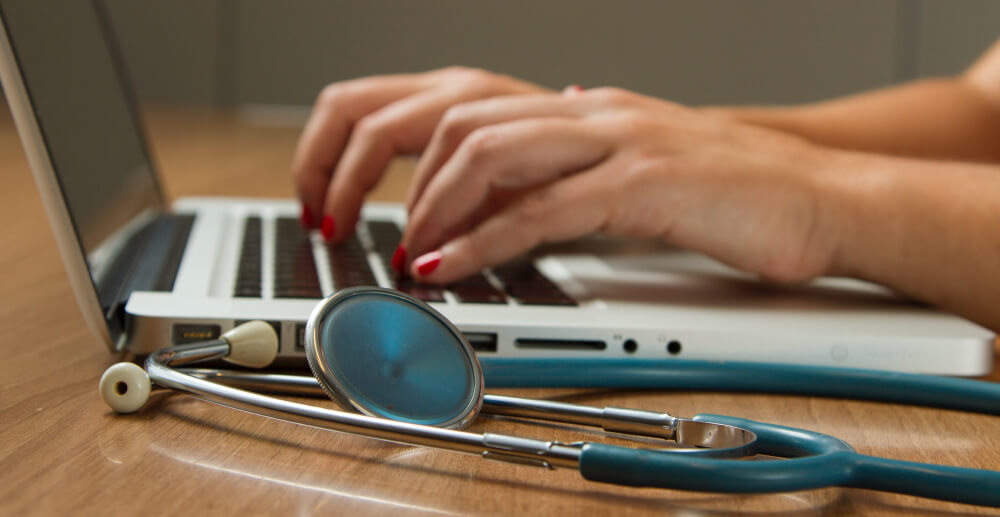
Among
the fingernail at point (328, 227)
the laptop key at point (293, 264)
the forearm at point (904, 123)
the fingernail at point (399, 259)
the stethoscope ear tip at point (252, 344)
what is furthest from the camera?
the forearm at point (904, 123)

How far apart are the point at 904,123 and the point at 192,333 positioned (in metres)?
0.83

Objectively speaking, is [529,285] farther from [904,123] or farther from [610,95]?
[904,123]

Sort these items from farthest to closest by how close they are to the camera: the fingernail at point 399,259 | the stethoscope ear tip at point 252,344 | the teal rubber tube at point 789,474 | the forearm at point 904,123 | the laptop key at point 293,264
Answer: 1. the forearm at point 904,123
2. the fingernail at point 399,259
3. the laptop key at point 293,264
4. the stethoscope ear tip at point 252,344
5. the teal rubber tube at point 789,474

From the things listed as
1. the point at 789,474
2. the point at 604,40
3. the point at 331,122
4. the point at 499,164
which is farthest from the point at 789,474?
the point at 604,40

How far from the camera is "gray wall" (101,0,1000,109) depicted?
2.84 metres

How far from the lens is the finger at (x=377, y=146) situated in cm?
77

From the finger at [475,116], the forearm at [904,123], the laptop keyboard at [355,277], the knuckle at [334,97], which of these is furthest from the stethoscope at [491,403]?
the forearm at [904,123]

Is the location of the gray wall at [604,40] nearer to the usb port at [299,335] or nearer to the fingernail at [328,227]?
the fingernail at [328,227]

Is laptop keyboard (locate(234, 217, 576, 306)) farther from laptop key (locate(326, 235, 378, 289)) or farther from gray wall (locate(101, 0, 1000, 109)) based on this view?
gray wall (locate(101, 0, 1000, 109))

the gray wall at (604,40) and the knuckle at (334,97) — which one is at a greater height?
the knuckle at (334,97)

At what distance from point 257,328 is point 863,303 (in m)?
0.39

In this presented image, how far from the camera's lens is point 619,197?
595 mm

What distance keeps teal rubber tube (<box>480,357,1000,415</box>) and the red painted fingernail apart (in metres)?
0.17

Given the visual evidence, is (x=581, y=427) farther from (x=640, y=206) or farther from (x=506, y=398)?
(x=640, y=206)
